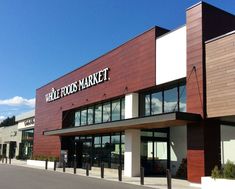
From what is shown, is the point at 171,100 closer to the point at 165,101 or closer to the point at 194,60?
the point at 165,101

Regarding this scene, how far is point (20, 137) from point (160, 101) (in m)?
40.6

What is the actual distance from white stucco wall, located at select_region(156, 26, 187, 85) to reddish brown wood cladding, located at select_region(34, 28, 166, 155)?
0.60 meters

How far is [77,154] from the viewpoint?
39094mm

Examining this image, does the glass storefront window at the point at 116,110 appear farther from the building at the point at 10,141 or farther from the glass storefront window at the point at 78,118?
the building at the point at 10,141

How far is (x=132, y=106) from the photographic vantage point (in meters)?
27.7

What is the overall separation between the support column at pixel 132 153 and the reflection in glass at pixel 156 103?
196 cm

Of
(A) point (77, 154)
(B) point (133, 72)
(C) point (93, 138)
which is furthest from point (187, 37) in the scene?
(A) point (77, 154)

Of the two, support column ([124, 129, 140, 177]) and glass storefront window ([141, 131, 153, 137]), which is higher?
glass storefront window ([141, 131, 153, 137])

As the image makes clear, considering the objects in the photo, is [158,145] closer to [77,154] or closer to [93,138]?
[93,138]

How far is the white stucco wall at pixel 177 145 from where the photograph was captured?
27.9m

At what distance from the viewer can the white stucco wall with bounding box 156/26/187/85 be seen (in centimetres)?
2322

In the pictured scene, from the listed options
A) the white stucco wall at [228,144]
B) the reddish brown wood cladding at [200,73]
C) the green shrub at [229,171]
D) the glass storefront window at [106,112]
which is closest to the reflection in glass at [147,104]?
the white stucco wall at [228,144]

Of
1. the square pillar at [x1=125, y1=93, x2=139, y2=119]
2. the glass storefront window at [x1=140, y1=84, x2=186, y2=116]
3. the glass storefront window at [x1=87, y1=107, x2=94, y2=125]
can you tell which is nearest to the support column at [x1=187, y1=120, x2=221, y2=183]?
the glass storefront window at [x1=140, y1=84, x2=186, y2=116]

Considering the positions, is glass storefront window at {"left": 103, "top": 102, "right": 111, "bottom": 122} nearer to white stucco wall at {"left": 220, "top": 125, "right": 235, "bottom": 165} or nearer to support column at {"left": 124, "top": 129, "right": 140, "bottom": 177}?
A: support column at {"left": 124, "top": 129, "right": 140, "bottom": 177}
